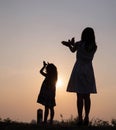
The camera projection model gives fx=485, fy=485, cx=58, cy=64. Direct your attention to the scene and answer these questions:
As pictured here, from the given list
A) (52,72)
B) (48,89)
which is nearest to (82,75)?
(52,72)

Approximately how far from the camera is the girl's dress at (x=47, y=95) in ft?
52.9

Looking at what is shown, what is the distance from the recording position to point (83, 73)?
12.5 m

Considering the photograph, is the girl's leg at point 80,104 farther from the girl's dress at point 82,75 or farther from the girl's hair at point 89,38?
the girl's hair at point 89,38

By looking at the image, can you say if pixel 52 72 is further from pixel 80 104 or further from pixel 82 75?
pixel 80 104

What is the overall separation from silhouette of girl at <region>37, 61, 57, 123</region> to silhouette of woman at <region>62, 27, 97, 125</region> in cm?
337

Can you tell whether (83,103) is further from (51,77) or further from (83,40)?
(51,77)

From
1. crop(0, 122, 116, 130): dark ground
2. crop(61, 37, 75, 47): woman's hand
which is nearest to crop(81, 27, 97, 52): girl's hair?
crop(61, 37, 75, 47): woman's hand

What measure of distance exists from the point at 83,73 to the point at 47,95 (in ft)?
13.0

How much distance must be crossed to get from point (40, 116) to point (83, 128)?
5.67 meters

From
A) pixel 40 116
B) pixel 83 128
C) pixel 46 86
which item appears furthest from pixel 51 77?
pixel 83 128

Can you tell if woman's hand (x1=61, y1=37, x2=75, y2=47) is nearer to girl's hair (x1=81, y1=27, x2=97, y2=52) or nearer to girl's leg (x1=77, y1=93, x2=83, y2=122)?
girl's hair (x1=81, y1=27, x2=97, y2=52)

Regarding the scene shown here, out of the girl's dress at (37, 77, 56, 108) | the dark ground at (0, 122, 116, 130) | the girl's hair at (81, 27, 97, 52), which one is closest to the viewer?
the dark ground at (0, 122, 116, 130)

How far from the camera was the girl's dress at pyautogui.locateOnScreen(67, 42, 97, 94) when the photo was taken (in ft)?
40.7

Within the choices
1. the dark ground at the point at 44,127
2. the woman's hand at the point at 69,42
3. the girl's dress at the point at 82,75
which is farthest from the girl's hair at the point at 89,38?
the dark ground at the point at 44,127
